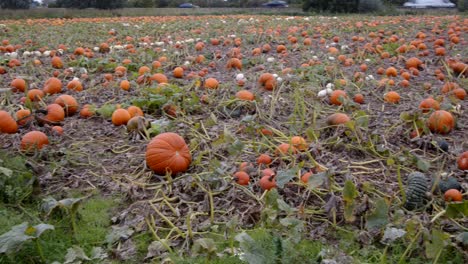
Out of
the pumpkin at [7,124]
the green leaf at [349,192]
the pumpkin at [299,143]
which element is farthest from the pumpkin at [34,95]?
the green leaf at [349,192]

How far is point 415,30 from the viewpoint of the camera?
39.7 feet

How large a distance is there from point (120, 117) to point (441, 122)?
121 inches

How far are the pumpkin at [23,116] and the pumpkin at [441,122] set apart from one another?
3811 millimetres

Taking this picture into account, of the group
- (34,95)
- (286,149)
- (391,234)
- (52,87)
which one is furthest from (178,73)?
(391,234)

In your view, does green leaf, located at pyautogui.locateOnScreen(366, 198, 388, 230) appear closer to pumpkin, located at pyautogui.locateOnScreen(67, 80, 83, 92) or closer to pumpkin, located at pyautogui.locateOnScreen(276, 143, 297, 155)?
pumpkin, located at pyautogui.locateOnScreen(276, 143, 297, 155)

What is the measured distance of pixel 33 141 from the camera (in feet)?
13.7

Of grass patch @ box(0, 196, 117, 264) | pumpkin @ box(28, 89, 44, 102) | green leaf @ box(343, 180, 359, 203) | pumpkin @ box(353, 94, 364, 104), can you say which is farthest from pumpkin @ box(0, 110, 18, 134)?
pumpkin @ box(353, 94, 364, 104)

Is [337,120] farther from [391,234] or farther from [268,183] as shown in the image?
[391,234]

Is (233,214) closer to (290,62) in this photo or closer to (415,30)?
(290,62)

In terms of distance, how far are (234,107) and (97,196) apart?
199cm

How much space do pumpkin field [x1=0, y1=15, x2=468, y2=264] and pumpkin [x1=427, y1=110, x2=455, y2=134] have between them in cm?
2

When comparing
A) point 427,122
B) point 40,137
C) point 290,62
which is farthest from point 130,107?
point 290,62

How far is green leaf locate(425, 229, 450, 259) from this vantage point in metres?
2.52

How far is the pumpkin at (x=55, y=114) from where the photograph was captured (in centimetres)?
490
